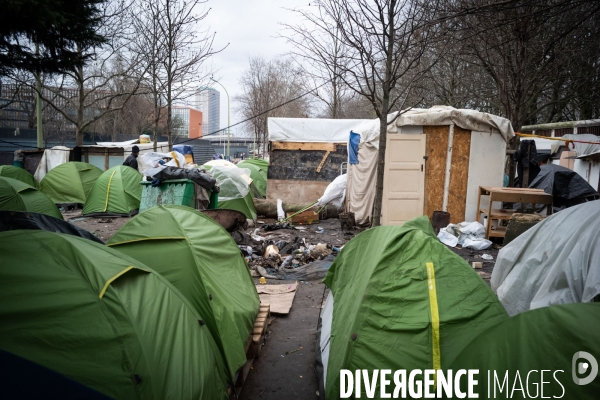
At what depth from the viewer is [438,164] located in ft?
35.5

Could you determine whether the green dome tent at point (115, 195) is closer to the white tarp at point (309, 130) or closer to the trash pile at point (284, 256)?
the white tarp at point (309, 130)

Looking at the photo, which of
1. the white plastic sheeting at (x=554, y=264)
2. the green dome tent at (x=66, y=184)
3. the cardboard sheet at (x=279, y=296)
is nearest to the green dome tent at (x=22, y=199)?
the green dome tent at (x=66, y=184)

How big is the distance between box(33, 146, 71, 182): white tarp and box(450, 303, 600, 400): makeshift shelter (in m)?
18.2

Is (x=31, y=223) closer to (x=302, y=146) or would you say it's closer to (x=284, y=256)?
(x=284, y=256)

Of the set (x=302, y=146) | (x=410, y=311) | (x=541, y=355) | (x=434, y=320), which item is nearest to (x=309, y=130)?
(x=302, y=146)

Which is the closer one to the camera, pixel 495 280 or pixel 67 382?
pixel 67 382

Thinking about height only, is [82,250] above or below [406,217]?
above

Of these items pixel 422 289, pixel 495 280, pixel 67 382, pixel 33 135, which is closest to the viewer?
pixel 67 382

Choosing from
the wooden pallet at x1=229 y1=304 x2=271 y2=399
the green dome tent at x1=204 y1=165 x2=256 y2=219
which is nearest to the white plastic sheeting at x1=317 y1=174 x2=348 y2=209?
the green dome tent at x1=204 y1=165 x2=256 y2=219

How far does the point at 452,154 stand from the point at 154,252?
27.1 feet

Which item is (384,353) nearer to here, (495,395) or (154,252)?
(495,395)

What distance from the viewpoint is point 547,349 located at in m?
2.47

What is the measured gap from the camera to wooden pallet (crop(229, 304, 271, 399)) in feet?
13.6

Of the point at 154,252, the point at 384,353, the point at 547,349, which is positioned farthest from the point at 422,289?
the point at 154,252
